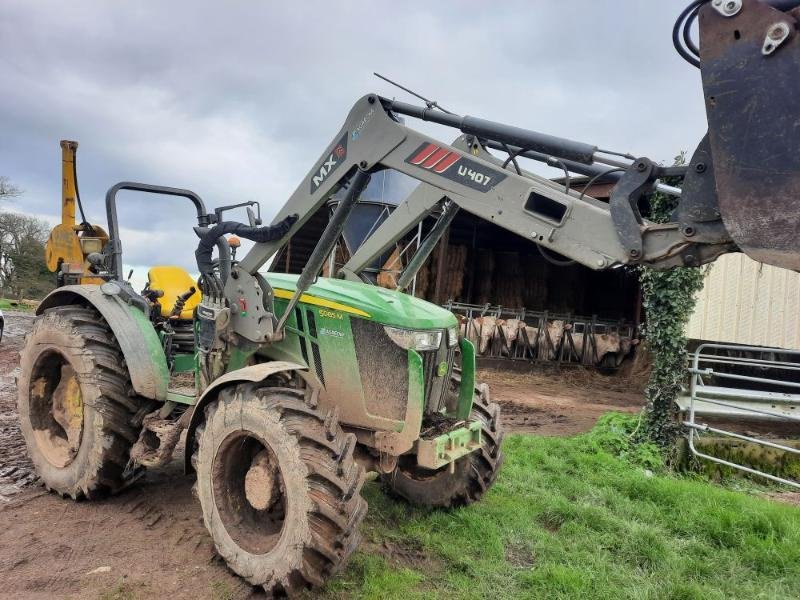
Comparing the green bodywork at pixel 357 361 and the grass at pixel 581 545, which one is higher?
the green bodywork at pixel 357 361

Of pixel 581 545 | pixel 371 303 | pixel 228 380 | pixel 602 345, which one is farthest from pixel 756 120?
pixel 602 345

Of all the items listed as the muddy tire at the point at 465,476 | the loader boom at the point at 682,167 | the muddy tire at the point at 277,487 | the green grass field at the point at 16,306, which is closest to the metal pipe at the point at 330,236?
the loader boom at the point at 682,167

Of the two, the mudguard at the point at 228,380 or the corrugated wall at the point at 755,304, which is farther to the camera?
the corrugated wall at the point at 755,304

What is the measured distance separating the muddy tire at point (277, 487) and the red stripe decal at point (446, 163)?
1.38 meters

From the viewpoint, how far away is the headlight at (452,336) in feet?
12.0

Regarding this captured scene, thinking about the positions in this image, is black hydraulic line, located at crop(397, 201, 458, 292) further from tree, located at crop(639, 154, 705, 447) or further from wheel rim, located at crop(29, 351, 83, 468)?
tree, located at crop(639, 154, 705, 447)

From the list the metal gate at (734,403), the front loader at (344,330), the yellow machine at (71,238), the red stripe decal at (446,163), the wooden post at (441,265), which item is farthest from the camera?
the wooden post at (441,265)

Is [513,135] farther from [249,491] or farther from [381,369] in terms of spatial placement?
[249,491]

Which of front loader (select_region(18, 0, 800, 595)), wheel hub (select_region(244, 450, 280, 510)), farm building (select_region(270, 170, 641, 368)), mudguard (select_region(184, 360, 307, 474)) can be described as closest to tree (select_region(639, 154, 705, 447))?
front loader (select_region(18, 0, 800, 595))

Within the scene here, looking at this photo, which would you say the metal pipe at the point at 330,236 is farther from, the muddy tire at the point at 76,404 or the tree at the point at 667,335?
the tree at the point at 667,335

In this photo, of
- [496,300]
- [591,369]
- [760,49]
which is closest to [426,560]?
[760,49]

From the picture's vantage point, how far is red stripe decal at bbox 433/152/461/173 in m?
2.85

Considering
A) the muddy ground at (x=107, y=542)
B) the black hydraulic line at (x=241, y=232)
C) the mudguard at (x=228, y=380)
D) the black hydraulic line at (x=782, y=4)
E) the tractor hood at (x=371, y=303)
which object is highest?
the black hydraulic line at (x=782, y=4)

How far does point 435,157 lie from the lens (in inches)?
115
